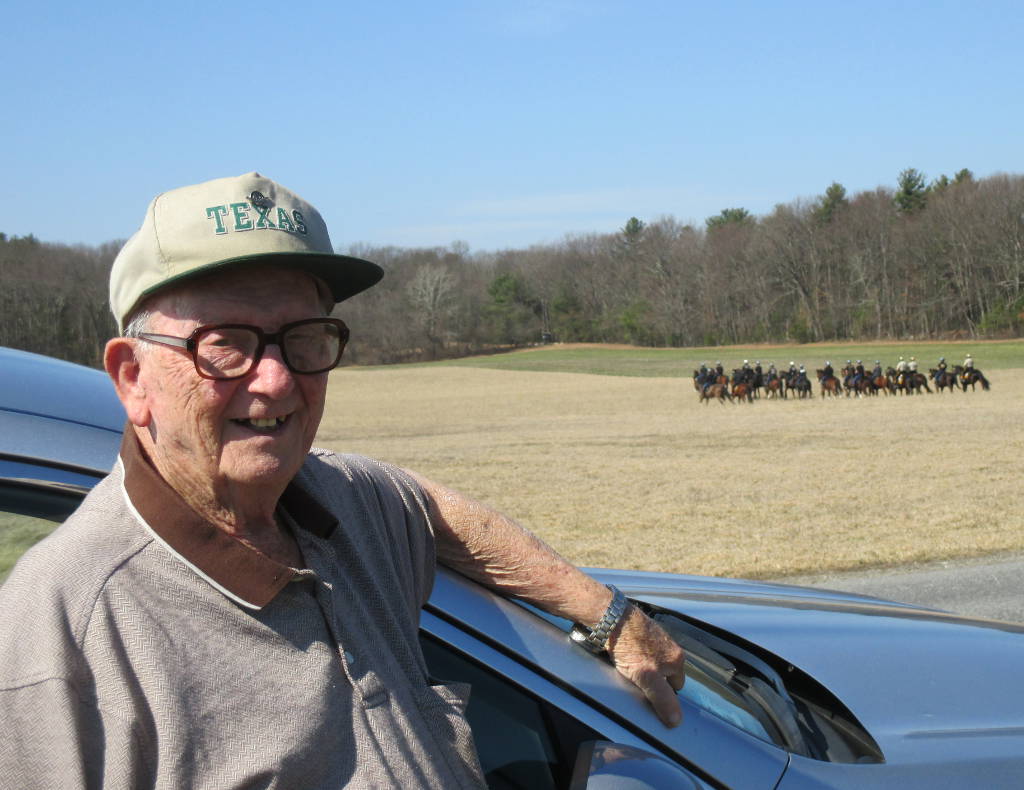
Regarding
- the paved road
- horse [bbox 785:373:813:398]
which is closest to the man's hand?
the paved road

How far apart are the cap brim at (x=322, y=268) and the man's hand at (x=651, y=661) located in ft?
2.66

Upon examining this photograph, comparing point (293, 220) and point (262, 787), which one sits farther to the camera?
point (293, 220)

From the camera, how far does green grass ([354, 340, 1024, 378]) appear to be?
2399 inches

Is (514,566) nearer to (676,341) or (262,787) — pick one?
(262,787)

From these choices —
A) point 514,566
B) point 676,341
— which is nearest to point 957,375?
point 514,566

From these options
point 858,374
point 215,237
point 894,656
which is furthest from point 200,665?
point 858,374

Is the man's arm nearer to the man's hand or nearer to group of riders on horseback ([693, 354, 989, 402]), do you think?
the man's hand

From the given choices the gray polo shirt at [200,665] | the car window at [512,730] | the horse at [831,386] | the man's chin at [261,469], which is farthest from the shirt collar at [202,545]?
the horse at [831,386]

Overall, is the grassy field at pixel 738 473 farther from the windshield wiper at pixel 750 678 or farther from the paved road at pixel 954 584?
the windshield wiper at pixel 750 678

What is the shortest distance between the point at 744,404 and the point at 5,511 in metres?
33.7

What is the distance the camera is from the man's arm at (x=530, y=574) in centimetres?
200

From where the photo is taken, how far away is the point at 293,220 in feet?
5.44

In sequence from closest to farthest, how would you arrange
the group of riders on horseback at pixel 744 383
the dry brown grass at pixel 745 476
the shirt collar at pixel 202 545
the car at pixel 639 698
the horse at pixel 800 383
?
the shirt collar at pixel 202 545, the car at pixel 639 698, the dry brown grass at pixel 745 476, the group of riders on horseback at pixel 744 383, the horse at pixel 800 383

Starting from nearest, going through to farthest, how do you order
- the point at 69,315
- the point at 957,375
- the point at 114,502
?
the point at 114,502
the point at 957,375
the point at 69,315
